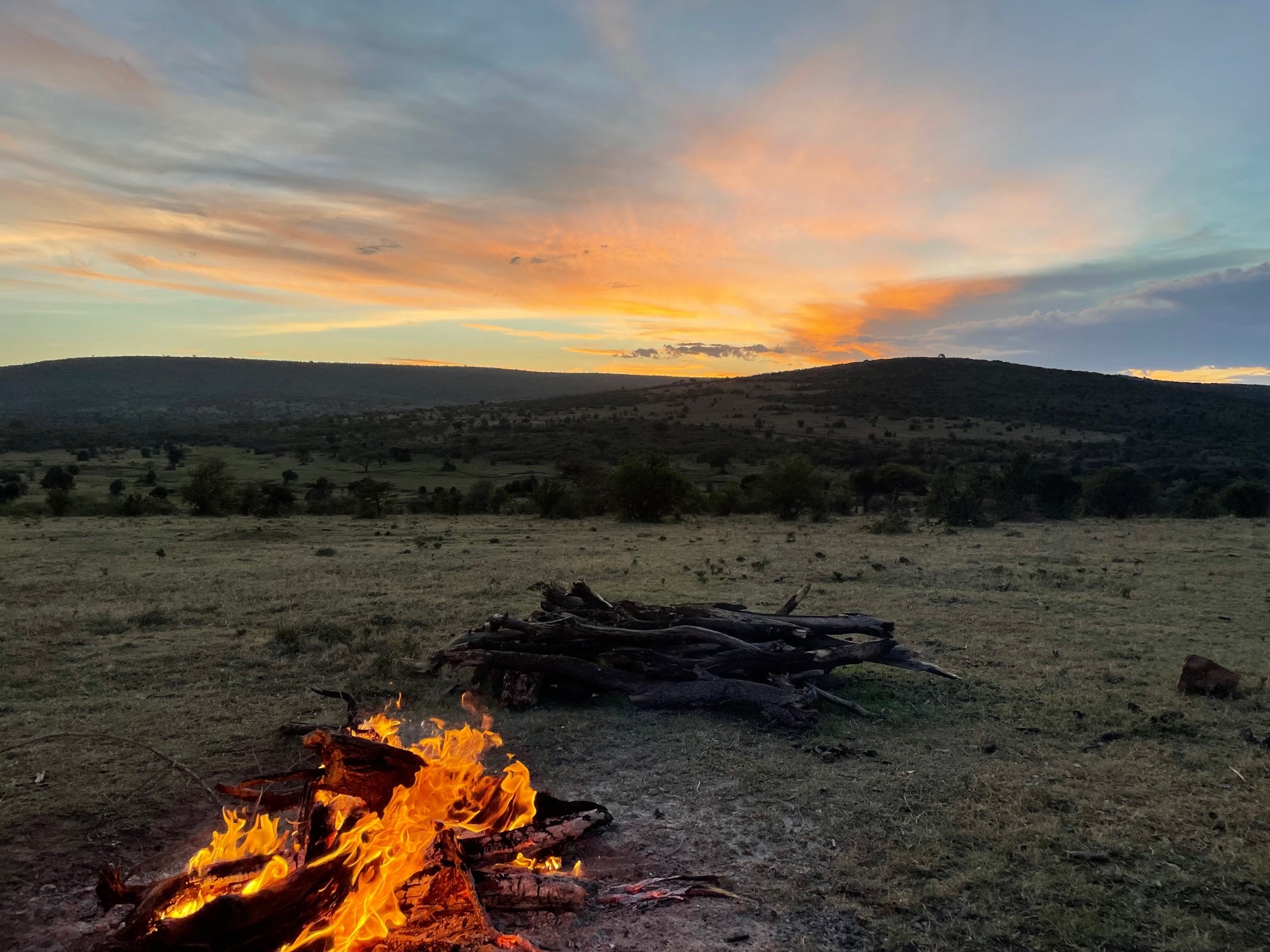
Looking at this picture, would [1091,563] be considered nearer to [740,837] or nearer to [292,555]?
[740,837]

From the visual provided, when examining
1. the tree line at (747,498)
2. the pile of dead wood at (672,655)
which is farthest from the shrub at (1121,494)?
the pile of dead wood at (672,655)

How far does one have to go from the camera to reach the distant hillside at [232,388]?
12469 cm

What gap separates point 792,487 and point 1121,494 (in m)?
15.0

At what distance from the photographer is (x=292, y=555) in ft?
70.1

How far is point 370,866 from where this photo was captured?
4379 mm

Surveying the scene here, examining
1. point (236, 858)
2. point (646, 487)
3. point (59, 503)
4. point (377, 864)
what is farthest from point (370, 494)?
point (377, 864)

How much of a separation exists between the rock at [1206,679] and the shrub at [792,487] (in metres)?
24.5

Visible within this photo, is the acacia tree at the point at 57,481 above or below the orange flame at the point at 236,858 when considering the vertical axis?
below

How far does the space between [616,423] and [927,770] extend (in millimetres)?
78755

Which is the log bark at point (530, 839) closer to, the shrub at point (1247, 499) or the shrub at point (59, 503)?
the shrub at point (59, 503)

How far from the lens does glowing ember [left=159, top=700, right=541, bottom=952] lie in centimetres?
409

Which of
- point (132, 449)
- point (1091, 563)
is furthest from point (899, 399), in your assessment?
point (132, 449)

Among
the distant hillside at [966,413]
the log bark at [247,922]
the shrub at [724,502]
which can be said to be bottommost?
the shrub at [724,502]

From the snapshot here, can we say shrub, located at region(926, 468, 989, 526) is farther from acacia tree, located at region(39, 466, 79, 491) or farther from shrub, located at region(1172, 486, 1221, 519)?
acacia tree, located at region(39, 466, 79, 491)
